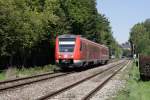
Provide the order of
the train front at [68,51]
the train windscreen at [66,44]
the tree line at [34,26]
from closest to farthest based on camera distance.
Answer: the tree line at [34,26], the train front at [68,51], the train windscreen at [66,44]

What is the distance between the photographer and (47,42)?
56969 millimetres

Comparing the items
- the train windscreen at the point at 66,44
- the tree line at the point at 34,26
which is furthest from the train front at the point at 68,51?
the tree line at the point at 34,26

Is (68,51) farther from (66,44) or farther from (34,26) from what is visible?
(34,26)

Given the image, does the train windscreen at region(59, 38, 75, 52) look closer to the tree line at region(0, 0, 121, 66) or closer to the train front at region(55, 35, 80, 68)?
the train front at region(55, 35, 80, 68)

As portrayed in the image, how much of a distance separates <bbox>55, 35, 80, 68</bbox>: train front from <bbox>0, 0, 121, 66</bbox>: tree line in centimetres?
299

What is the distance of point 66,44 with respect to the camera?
4172 centimetres

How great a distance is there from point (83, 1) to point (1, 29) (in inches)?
1755

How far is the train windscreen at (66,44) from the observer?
41594mm

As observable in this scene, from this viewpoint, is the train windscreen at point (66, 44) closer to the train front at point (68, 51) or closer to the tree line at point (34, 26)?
the train front at point (68, 51)

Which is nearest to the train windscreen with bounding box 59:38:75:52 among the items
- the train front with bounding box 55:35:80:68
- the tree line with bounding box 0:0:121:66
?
the train front with bounding box 55:35:80:68

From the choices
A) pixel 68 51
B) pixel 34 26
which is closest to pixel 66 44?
pixel 68 51

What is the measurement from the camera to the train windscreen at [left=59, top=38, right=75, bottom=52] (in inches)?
1638

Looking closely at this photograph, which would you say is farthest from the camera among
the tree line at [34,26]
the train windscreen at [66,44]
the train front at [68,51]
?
the train windscreen at [66,44]

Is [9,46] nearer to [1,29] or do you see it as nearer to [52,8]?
[1,29]
